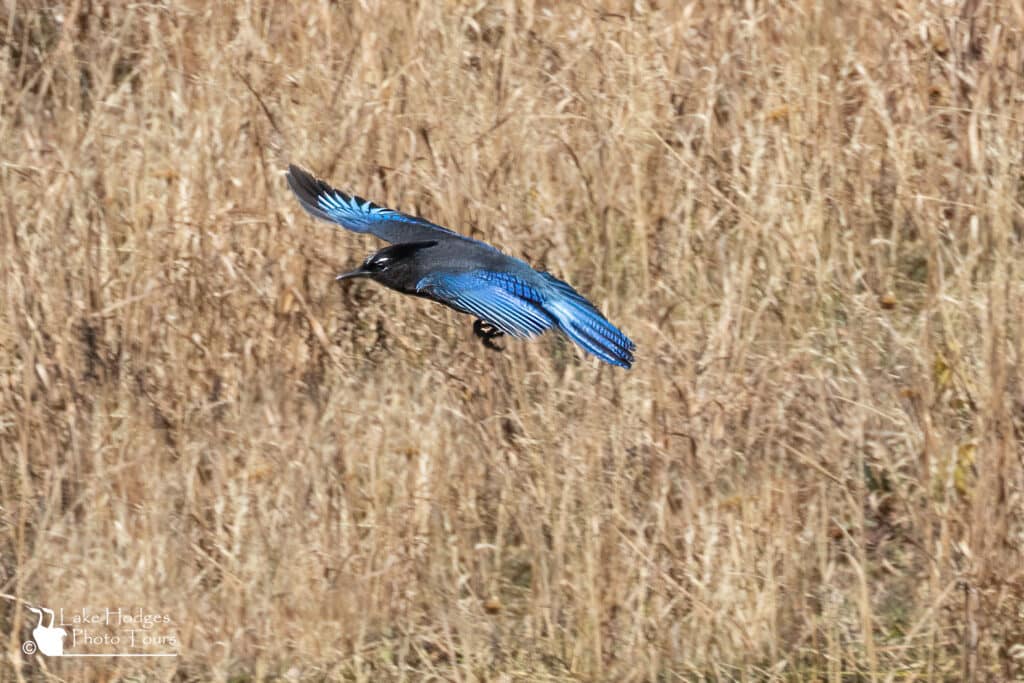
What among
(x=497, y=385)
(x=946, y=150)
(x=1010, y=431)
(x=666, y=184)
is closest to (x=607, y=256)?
(x=666, y=184)

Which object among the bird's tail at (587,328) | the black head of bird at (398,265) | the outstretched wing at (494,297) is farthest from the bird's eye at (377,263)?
the bird's tail at (587,328)

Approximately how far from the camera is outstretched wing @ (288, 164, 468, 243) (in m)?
4.84

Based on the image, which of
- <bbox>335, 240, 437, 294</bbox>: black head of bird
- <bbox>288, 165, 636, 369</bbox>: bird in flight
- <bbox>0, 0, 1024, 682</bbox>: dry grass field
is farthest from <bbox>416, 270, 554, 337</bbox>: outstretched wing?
<bbox>0, 0, 1024, 682</bbox>: dry grass field

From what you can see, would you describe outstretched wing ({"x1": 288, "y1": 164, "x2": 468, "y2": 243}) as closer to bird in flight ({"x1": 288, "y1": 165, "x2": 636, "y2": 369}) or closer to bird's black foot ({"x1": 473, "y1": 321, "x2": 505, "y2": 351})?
bird in flight ({"x1": 288, "y1": 165, "x2": 636, "y2": 369})

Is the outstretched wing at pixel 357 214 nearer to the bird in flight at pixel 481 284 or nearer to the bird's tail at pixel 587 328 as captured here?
the bird in flight at pixel 481 284

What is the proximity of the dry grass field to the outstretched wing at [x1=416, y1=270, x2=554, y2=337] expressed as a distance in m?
0.30

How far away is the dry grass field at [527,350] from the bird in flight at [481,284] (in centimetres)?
29

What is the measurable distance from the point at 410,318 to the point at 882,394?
146 cm

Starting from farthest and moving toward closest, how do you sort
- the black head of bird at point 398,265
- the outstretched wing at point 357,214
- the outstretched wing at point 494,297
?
the outstretched wing at point 357,214 → the black head of bird at point 398,265 → the outstretched wing at point 494,297

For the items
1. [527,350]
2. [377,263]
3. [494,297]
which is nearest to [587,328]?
[494,297]

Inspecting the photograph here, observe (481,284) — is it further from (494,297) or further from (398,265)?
(398,265)

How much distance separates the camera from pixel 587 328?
4434 millimetres

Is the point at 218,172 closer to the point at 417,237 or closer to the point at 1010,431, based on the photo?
the point at 417,237

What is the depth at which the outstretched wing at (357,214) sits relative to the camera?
484 centimetres
